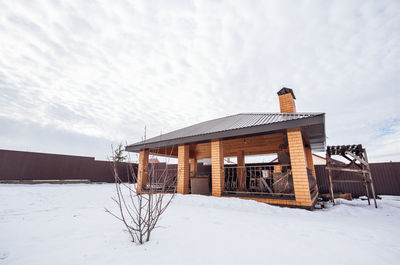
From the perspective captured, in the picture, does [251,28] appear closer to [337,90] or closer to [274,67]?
[274,67]

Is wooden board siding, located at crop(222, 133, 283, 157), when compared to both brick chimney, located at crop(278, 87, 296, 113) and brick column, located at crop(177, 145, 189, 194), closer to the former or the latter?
brick chimney, located at crop(278, 87, 296, 113)

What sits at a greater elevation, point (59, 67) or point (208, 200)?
point (59, 67)

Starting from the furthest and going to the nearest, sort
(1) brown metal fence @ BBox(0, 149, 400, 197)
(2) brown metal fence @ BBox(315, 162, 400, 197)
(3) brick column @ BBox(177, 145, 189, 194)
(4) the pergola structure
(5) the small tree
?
(1) brown metal fence @ BBox(0, 149, 400, 197), (2) brown metal fence @ BBox(315, 162, 400, 197), (3) brick column @ BBox(177, 145, 189, 194), (4) the pergola structure, (5) the small tree

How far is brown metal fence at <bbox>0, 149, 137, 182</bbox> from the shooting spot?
458 inches

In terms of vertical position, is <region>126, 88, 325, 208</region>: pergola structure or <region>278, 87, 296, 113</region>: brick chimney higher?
<region>278, 87, 296, 113</region>: brick chimney

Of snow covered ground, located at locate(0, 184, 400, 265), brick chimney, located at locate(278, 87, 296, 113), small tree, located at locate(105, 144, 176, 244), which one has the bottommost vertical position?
snow covered ground, located at locate(0, 184, 400, 265)

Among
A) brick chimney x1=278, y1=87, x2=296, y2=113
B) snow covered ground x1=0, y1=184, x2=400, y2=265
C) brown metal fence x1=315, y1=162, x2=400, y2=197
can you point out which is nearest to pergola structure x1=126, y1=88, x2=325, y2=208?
brick chimney x1=278, y1=87, x2=296, y2=113

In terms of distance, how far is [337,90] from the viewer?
11.1 metres

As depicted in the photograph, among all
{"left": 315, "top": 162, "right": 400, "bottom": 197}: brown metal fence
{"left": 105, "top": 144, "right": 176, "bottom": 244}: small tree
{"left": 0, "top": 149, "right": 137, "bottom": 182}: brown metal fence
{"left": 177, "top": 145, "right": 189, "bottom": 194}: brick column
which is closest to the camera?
{"left": 105, "top": 144, "right": 176, "bottom": 244}: small tree

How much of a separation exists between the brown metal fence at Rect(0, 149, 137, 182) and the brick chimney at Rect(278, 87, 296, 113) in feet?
56.8

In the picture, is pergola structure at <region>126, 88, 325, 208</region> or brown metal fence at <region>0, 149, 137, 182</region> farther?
brown metal fence at <region>0, 149, 137, 182</region>

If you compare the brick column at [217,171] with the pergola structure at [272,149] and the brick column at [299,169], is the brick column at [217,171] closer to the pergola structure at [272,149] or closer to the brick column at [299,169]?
the pergola structure at [272,149]

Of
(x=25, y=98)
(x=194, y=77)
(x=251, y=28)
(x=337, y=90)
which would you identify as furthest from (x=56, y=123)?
(x=337, y=90)

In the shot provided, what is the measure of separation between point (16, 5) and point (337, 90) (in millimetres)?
18205
